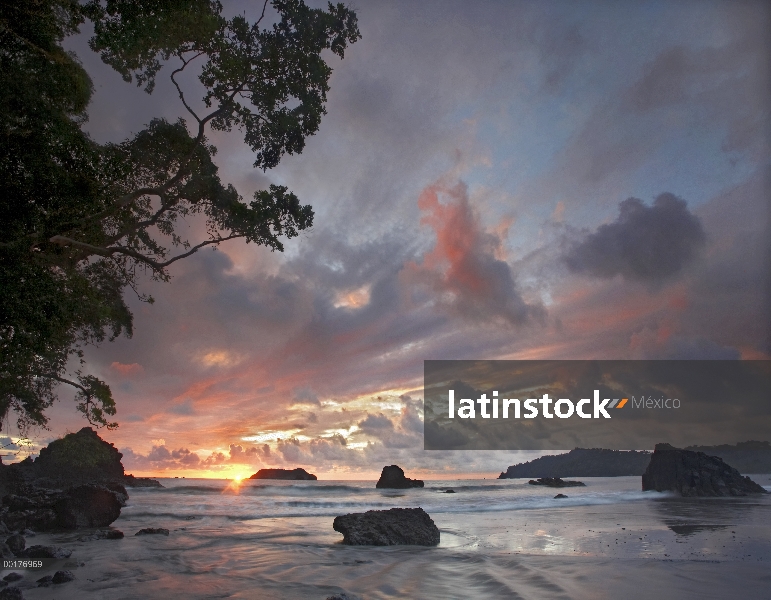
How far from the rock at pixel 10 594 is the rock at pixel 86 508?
61.8 feet

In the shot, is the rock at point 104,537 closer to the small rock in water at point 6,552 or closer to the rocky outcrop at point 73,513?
the rocky outcrop at point 73,513

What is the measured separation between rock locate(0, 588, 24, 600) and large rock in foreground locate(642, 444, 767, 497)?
61.0 m

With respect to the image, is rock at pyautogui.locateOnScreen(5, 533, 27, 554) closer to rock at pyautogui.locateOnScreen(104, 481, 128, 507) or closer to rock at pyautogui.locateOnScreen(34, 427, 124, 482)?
rock at pyautogui.locateOnScreen(34, 427, 124, 482)

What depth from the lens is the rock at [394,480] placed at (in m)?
83.9

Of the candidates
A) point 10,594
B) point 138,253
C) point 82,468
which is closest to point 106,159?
point 138,253

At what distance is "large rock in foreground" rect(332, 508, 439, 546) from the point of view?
17.9 metres

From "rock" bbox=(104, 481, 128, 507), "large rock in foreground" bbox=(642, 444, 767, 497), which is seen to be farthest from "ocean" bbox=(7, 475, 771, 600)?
"large rock in foreground" bbox=(642, 444, 767, 497)

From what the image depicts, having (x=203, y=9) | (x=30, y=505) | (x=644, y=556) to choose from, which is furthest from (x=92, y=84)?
(x=30, y=505)

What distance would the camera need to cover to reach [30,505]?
28969 mm

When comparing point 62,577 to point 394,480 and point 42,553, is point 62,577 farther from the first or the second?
point 394,480

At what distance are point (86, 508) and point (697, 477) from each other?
2354 inches

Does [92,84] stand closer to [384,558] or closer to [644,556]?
[384,558]

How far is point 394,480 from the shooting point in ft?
276

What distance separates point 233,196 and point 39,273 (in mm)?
6967
